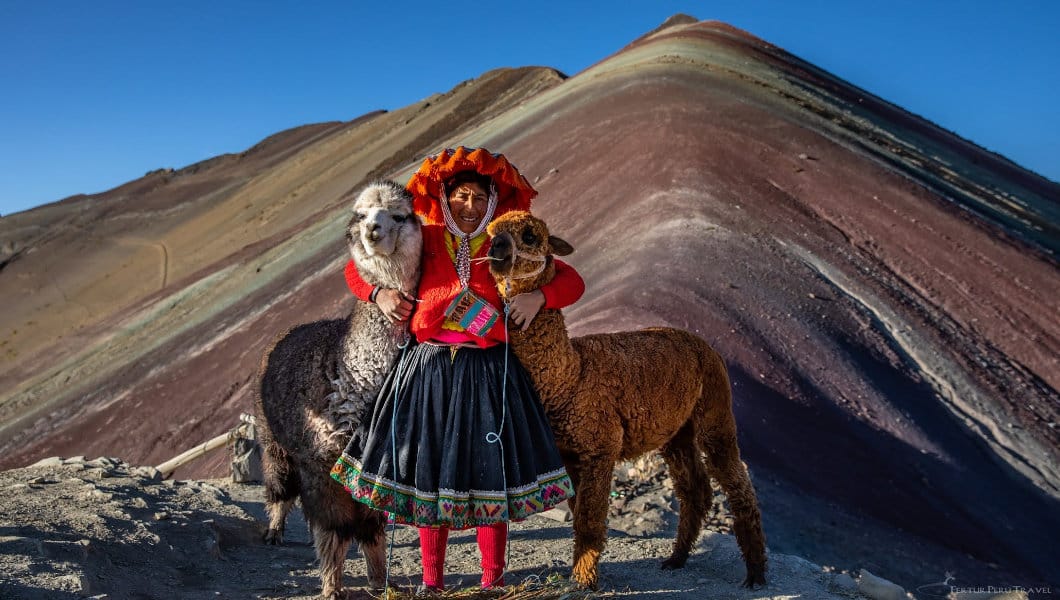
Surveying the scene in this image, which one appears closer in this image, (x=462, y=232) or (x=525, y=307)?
(x=525, y=307)

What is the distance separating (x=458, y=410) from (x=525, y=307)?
1.63 feet

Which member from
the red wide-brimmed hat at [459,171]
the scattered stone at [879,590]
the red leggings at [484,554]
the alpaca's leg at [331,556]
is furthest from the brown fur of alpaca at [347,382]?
the scattered stone at [879,590]

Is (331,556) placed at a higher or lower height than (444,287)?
lower

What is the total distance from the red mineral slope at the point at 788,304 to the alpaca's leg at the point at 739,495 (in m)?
2.05

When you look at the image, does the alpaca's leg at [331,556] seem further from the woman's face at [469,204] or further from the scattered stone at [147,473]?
the scattered stone at [147,473]

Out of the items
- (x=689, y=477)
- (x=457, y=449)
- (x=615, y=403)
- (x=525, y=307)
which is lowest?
(x=689, y=477)

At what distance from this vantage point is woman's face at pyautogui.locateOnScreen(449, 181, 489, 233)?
3789 mm

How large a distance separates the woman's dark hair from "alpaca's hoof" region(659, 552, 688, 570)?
88.6 inches

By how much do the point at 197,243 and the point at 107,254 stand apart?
784 centimetres

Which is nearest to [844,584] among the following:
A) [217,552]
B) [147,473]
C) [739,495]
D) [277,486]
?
[739,495]

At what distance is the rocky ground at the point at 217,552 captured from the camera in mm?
4004

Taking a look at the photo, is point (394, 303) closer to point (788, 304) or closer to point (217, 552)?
point (217, 552)

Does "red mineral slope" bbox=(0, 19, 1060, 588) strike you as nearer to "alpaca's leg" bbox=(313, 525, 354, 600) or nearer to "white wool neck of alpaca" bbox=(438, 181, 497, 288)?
"alpaca's leg" bbox=(313, 525, 354, 600)

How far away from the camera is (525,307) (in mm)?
3562
